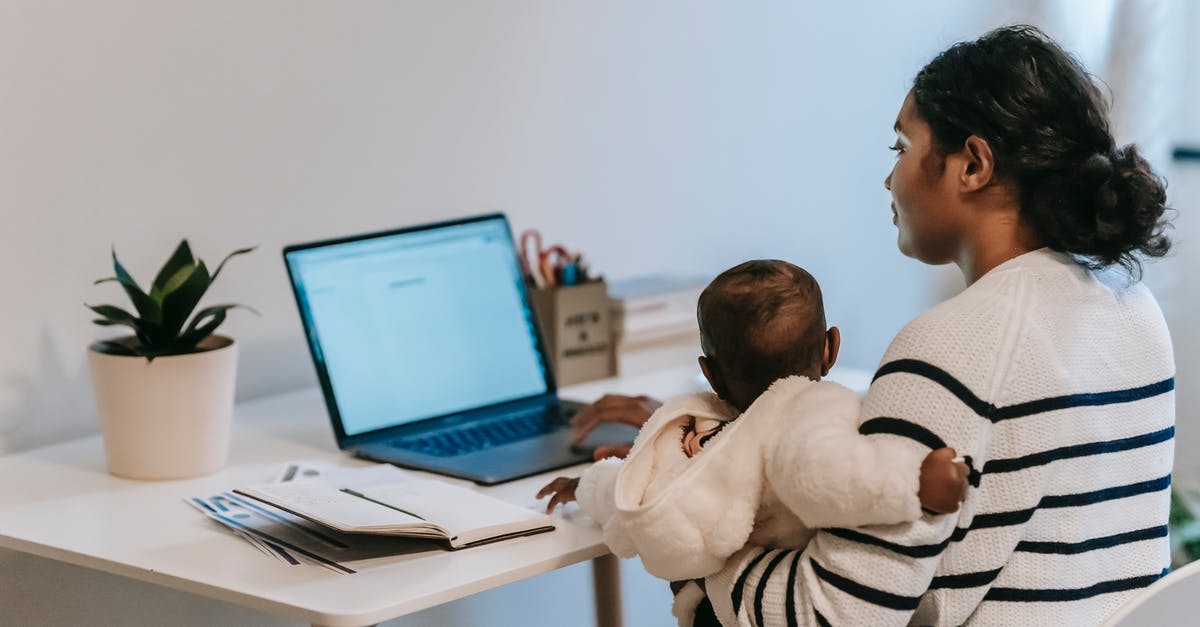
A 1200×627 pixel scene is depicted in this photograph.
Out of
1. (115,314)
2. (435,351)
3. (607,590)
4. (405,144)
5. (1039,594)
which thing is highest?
(405,144)

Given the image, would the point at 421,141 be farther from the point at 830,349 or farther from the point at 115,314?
the point at 830,349

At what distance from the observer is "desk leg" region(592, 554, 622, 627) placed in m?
1.75

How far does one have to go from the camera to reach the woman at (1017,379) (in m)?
1.12

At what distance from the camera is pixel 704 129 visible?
2.45 metres

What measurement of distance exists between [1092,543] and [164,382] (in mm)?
953

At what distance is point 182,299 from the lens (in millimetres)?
1553

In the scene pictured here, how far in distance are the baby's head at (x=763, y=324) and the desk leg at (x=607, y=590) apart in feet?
1.83

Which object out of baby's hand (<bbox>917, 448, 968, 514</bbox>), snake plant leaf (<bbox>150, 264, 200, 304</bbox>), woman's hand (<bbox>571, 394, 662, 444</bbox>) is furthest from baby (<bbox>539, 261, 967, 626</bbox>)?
snake plant leaf (<bbox>150, 264, 200, 304</bbox>)

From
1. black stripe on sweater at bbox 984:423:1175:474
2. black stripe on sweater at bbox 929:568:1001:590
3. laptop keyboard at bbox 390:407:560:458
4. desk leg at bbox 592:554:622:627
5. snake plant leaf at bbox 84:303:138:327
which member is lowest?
desk leg at bbox 592:554:622:627

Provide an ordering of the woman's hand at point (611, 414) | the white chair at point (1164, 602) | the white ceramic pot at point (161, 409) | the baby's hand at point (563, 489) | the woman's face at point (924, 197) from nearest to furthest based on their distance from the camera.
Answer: the white chair at point (1164, 602) < the woman's face at point (924, 197) < the baby's hand at point (563, 489) < the white ceramic pot at point (161, 409) < the woman's hand at point (611, 414)

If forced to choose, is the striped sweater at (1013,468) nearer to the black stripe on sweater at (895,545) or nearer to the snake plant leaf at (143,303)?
the black stripe on sweater at (895,545)

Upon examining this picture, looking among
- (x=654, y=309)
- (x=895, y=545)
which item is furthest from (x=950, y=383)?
(x=654, y=309)

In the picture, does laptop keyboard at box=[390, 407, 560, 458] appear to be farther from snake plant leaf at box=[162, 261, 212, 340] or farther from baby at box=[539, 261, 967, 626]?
baby at box=[539, 261, 967, 626]

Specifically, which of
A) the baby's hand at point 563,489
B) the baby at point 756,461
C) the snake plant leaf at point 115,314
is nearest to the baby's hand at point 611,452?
the baby's hand at point 563,489
